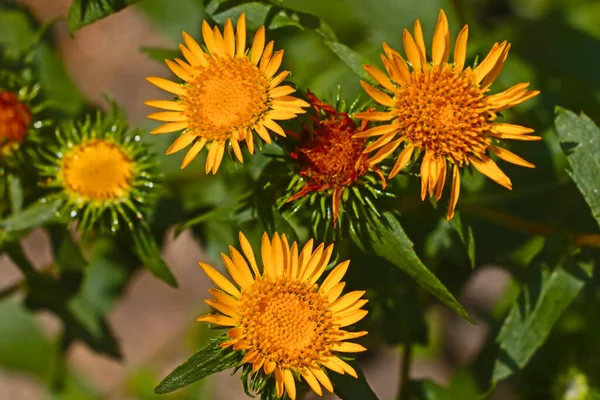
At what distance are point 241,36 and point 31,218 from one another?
3.69 feet

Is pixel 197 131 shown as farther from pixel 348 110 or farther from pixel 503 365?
pixel 503 365

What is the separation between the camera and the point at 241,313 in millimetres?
2256

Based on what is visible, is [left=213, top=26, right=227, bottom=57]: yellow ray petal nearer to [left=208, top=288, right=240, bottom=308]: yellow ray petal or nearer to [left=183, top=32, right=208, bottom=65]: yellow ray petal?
[left=183, top=32, right=208, bottom=65]: yellow ray petal

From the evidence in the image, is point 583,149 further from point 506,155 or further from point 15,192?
point 15,192

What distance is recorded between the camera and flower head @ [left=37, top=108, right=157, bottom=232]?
2.58 m

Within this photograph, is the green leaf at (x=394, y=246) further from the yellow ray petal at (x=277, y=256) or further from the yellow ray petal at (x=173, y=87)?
the yellow ray petal at (x=173, y=87)

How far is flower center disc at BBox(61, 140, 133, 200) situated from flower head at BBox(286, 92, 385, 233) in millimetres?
718

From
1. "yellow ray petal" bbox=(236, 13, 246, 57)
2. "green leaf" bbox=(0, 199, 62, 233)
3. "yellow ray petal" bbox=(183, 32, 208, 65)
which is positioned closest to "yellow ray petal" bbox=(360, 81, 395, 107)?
"yellow ray petal" bbox=(236, 13, 246, 57)

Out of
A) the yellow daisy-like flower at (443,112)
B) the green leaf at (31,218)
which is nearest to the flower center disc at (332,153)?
the yellow daisy-like flower at (443,112)

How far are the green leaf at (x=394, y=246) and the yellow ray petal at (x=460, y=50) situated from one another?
542 millimetres

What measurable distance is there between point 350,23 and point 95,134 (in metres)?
1.90

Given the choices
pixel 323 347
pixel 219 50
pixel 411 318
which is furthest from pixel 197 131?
pixel 411 318

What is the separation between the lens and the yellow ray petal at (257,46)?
223cm

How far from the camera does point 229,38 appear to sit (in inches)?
90.5
